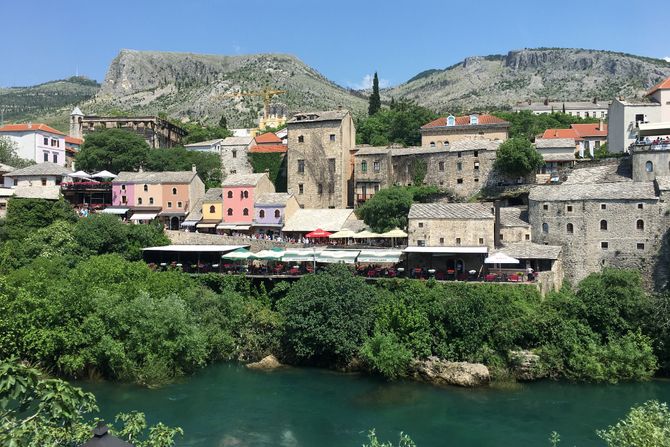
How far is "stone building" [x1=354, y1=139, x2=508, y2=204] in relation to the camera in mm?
48812

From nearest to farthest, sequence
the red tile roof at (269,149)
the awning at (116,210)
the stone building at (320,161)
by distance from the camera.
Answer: the awning at (116,210) → the stone building at (320,161) → the red tile roof at (269,149)

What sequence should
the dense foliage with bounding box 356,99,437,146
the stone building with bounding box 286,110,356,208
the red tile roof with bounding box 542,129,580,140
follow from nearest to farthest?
the stone building with bounding box 286,110,356,208
the red tile roof with bounding box 542,129,580,140
the dense foliage with bounding box 356,99,437,146

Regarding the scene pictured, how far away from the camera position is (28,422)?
9.64 metres

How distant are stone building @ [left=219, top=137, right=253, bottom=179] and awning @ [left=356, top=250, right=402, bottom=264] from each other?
25.4m

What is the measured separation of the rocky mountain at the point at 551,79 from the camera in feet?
498

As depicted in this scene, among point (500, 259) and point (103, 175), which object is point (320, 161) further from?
point (500, 259)

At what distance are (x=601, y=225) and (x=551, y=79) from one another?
14813 centimetres

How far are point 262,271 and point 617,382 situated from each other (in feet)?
75.7

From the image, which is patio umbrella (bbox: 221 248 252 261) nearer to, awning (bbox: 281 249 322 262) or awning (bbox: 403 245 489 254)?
awning (bbox: 281 249 322 262)

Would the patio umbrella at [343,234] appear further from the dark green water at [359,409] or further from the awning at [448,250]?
the dark green water at [359,409]

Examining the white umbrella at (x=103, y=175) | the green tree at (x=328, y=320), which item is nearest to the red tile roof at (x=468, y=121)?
the green tree at (x=328, y=320)

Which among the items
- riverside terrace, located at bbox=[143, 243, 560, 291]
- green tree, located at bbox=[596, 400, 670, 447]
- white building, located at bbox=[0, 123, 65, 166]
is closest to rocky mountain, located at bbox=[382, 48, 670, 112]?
white building, located at bbox=[0, 123, 65, 166]

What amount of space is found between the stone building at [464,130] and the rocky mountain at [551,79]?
8732cm

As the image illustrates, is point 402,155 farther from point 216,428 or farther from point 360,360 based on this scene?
point 216,428
